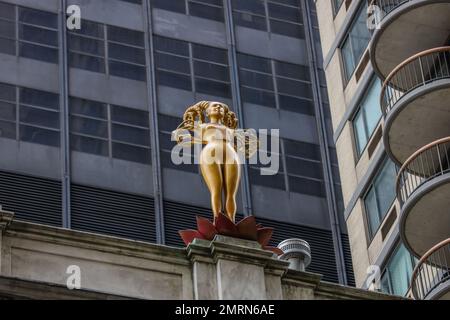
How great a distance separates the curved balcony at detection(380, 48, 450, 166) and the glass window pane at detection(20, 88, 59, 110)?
30.3 m

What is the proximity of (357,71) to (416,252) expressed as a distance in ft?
30.3

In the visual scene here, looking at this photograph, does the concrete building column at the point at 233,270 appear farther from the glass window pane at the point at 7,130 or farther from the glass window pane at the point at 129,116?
the glass window pane at the point at 129,116

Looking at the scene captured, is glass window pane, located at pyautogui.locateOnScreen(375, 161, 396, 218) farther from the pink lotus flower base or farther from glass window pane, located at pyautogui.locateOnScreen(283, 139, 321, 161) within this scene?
glass window pane, located at pyautogui.locateOnScreen(283, 139, 321, 161)

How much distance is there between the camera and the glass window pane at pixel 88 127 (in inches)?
3081

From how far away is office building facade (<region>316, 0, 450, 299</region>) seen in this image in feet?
154

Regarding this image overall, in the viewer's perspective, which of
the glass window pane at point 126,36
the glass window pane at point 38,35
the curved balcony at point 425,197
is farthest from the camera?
the glass window pane at point 126,36

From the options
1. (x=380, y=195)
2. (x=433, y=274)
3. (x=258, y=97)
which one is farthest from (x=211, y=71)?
(x=433, y=274)

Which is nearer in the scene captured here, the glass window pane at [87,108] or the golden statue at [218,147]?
the golden statue at [218,147]

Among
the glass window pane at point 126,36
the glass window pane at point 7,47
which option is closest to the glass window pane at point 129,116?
the glass window pane at point 126,36

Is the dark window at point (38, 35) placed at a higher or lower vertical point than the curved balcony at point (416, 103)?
higher

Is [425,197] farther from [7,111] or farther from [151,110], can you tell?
[151,110]

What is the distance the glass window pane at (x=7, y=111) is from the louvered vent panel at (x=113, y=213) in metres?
3.93
